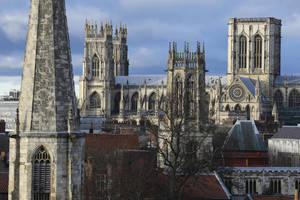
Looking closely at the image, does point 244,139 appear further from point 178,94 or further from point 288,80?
point 288,80

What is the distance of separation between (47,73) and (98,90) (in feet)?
385

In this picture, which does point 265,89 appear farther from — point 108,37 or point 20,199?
point 20,199

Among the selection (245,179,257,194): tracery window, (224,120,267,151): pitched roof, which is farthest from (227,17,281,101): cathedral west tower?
(245,179,257,194): tracery window

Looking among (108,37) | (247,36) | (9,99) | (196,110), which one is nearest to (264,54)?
(247,36)

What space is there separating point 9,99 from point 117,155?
7822 centimetres

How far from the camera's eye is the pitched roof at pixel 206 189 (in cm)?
3681

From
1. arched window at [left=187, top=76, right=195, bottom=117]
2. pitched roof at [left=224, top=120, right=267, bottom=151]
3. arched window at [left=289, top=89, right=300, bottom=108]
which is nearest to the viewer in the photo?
arched window at [left=187, top=76, right=195, bottom=117]

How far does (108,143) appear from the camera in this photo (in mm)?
40344

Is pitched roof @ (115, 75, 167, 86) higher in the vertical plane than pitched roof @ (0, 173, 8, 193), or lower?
higher

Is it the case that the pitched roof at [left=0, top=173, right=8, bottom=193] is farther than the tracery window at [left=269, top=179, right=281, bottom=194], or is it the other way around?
the tracery window at [left=269, top=179, right=281, bottom=194]

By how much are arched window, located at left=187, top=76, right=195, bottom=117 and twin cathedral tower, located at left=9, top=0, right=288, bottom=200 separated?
0.08 metres

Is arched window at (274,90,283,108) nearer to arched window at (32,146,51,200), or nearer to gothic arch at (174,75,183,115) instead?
gothic arch at (174,75,183,115)

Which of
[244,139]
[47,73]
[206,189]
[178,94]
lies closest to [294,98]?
[244,139]

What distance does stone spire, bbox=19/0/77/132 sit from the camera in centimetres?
1798
